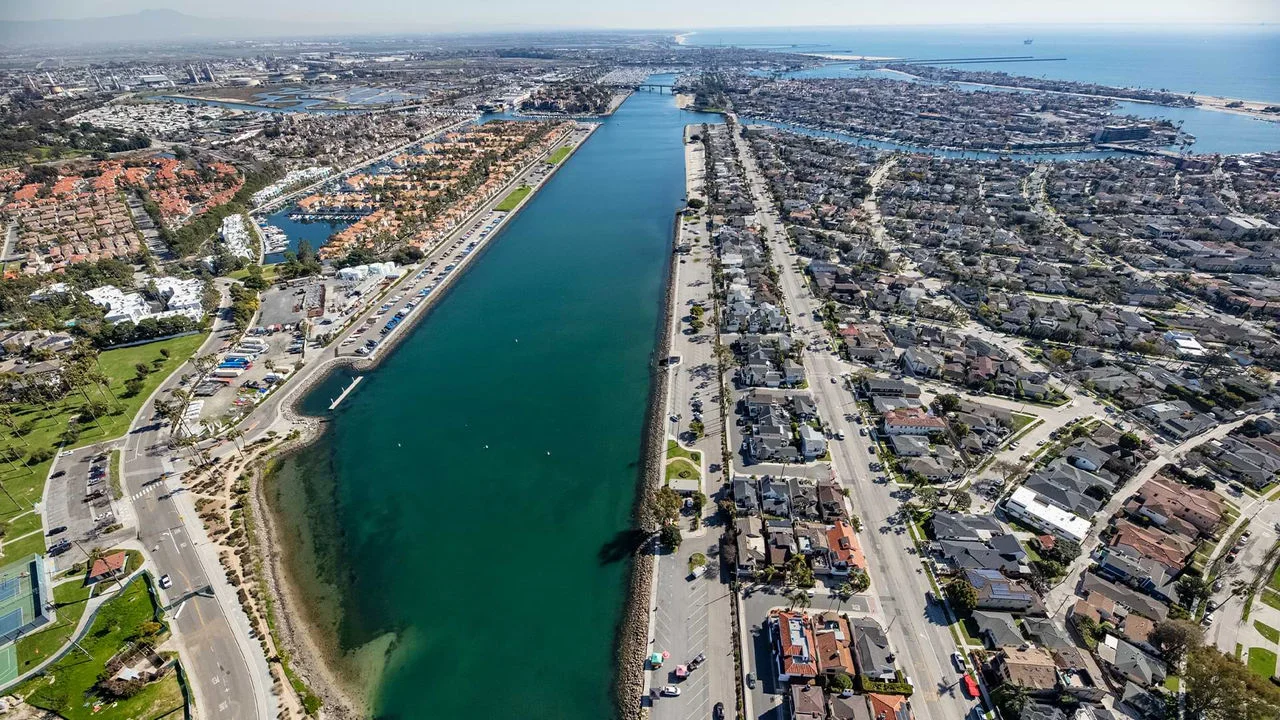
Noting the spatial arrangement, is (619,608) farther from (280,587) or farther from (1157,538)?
(1157,538)

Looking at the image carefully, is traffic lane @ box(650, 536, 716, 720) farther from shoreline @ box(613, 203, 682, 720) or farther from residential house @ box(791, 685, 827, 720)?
residential house @ box(791, 685, 827, 720)

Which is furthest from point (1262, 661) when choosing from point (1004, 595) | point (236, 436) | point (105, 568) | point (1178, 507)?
point (236, 436)

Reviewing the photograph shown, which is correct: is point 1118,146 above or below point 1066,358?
above

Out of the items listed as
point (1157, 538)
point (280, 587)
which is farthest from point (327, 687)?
point (1157, 538)

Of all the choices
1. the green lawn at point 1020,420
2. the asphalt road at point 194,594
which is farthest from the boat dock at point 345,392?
the green lawn at point 1020,420

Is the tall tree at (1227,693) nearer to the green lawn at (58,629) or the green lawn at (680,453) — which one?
the green lawn at (680,453)

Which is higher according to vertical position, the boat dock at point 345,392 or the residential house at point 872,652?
the boat dock at point 345,392
